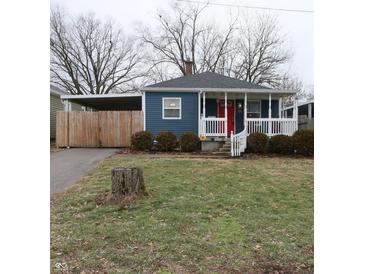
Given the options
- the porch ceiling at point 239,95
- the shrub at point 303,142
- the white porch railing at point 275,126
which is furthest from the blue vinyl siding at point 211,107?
the shrub at point 303,142

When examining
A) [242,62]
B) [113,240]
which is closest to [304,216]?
[113,240]

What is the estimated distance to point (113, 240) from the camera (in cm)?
359

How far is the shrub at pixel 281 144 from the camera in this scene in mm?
12791

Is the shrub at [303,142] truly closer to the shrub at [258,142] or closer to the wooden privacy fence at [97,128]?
the shrub at [258,142]

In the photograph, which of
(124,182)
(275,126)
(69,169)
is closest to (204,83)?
(275,126)

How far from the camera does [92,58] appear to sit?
30938 millimetres

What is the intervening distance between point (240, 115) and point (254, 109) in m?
0.78

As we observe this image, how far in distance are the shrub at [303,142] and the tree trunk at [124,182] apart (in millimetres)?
8905

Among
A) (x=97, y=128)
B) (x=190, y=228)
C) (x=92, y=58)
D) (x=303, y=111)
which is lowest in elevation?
(x=190, y=228)

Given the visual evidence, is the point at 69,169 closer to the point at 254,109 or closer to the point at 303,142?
the point at 303,142

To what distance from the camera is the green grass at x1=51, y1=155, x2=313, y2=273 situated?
3023 millimetres
